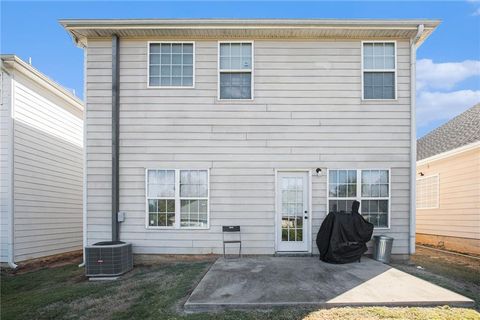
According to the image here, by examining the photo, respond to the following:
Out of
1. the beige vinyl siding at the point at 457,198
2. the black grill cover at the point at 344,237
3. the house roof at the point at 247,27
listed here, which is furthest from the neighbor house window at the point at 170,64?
the beige vinyl siding at the point at 457,198

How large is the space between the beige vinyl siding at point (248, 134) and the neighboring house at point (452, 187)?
3.31 m

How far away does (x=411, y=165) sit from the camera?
689 centimetres

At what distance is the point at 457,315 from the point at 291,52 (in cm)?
581

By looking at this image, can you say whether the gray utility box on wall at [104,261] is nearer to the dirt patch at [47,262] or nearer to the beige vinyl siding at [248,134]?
the beige vinyl siding at [248,134]

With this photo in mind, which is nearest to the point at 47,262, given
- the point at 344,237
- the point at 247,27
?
the point at 344,237

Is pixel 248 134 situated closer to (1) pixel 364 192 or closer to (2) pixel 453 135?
(1) pixel 364 192

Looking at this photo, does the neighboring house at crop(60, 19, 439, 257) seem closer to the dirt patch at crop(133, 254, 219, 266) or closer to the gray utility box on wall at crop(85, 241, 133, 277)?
the dirt patch at crop(133, 254, 219, 266)

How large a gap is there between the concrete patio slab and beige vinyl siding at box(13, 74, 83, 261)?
5.11m

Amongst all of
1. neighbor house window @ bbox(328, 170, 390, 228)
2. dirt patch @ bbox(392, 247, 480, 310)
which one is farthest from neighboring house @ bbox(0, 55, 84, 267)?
dirt patch @ bbox(392, 247, 480, 310)

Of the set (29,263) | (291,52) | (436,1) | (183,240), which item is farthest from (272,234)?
(436,1)

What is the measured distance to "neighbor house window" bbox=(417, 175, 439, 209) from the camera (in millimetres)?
10391

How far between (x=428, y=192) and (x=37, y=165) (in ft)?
41.9

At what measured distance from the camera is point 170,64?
23.3 feet

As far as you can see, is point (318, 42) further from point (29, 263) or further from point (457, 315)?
point (29, 263)
